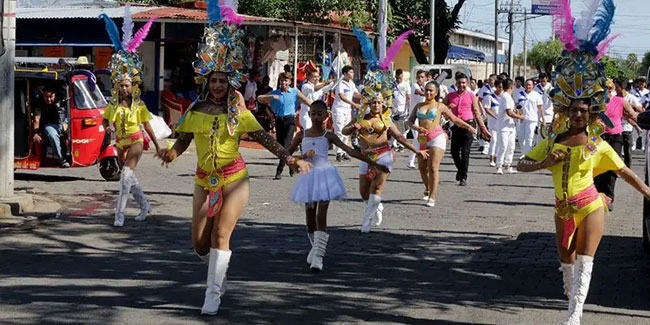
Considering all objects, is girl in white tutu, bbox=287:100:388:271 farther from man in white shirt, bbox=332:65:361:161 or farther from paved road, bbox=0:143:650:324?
man in white shirt, bbox=332:65:361:161

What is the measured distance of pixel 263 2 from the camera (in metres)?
33.7

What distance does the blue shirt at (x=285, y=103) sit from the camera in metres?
18.5

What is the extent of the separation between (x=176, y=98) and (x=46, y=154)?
1061 cm

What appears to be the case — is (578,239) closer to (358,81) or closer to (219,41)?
(219,41)

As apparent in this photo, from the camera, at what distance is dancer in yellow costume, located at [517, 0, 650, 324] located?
7129 millimetres

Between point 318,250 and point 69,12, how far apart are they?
21.3m

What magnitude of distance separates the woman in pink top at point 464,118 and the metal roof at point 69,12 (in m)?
11.1

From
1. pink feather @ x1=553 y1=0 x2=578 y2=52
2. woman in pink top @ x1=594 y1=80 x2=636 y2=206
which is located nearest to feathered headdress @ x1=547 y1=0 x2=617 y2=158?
pink feather @ x1=553 y1=0 x2=578 y2=52

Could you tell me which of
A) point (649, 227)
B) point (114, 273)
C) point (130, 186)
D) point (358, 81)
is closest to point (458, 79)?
point (130, 186)

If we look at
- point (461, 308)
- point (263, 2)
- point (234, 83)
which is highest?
point (263, 2)

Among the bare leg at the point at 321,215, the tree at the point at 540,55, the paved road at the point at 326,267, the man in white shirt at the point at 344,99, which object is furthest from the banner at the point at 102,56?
the tree at the point at 540,55

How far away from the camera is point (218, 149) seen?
7.71 metres

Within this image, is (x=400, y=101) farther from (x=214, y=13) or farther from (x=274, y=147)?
(x=274, y=147)

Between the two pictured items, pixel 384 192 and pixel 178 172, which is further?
pixel 178 172
